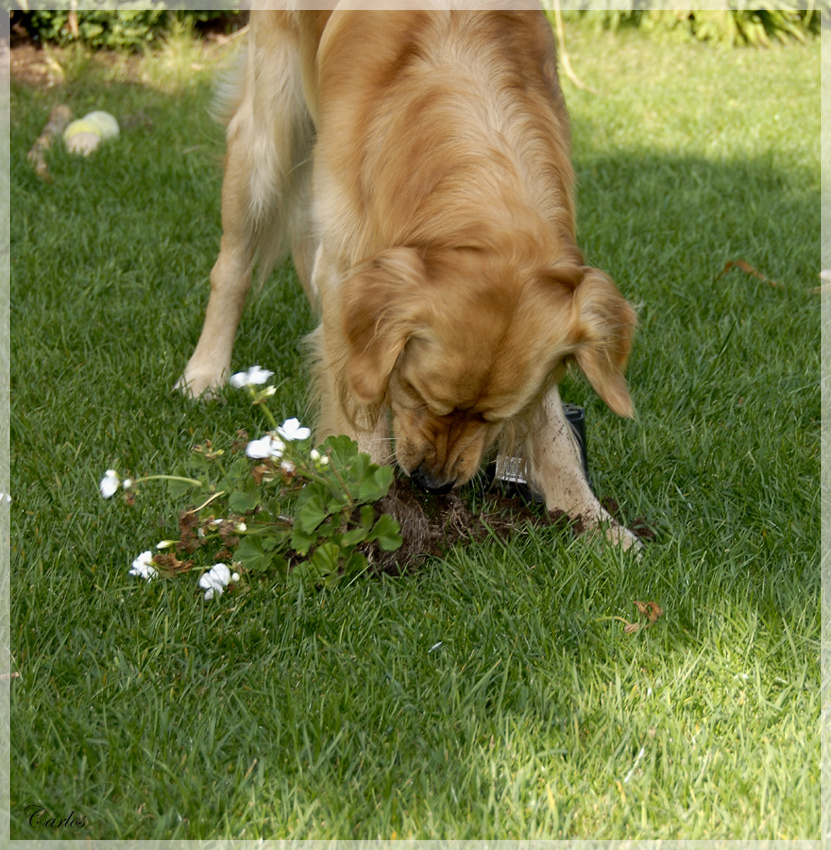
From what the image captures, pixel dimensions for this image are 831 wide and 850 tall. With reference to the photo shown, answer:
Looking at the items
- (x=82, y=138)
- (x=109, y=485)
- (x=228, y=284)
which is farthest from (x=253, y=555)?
(x=82, y=138)

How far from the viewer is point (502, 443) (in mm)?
2896

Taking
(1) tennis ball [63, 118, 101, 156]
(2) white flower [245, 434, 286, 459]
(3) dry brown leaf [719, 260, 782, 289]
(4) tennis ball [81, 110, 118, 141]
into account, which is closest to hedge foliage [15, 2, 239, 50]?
(4) tennis ball [81, 110, 118, 141]

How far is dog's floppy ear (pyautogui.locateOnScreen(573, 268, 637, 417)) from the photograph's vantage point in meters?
2.47

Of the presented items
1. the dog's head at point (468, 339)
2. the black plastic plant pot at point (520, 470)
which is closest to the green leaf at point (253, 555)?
the dog's head at point (468, 339)

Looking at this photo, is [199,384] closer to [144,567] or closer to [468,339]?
[144,567]

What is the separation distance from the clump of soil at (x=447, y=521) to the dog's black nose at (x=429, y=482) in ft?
0.69

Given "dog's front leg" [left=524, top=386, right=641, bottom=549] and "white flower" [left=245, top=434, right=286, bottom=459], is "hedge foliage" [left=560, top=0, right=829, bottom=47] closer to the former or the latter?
"dog's front leg" [left=524, top=386, right=641, bottom=549]

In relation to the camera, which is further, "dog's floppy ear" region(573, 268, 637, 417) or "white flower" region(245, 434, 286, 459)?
"white flower" region(245, 434, 286, 459)

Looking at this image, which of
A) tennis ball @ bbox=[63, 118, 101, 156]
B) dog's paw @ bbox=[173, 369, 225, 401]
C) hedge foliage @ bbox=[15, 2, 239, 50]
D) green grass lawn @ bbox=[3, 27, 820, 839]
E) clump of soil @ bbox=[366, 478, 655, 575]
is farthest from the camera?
hedge foliage @ bbox=[15, 2, 239, 50]

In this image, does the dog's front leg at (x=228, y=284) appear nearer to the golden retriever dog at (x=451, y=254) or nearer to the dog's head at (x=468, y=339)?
the golden retriever dog at (x=451, y=254)

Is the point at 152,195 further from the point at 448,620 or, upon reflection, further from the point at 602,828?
the point at 602,828

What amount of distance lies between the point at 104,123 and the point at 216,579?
4452 millimetres

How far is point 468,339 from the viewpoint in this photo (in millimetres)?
2371

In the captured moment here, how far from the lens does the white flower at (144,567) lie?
2.59m
